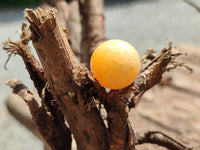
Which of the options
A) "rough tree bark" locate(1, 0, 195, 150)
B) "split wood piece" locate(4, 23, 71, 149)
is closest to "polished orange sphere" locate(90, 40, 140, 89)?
"rough tree bark" locate(1, 0, 195, 150)

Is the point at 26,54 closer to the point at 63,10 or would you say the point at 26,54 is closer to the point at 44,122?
the point at 44,122

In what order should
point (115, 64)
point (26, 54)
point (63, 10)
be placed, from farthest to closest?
1. point (63, 10)
2. point (26, 54)
3. point (115, 64)

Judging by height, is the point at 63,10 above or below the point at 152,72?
above

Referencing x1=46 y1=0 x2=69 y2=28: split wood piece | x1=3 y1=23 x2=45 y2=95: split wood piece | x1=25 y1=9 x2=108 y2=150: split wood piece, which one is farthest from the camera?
x1=46 y1=0 x2=69 y2=28: split wood piece

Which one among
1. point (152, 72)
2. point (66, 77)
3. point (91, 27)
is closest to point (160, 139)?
point (152, 72)

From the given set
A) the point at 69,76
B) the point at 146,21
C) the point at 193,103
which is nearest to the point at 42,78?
the point at 69,76

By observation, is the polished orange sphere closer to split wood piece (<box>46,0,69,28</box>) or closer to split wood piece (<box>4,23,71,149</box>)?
split wood piece (<box>4,23,71,149</box>)

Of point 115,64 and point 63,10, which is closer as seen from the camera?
point 115,64
